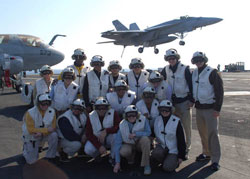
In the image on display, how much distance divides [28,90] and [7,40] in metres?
6.55

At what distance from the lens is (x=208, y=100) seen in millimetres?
5270

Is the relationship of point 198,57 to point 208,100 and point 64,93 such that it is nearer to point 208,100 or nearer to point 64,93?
point 208,100

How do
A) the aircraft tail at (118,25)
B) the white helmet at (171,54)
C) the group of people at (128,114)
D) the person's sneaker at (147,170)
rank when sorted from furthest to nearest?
the aircraft tail at (118,25) < the white helmet at (171,54) < the group of people at (128,114) < the person's sneaker at (147,170)

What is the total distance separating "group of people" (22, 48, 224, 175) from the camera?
4.98 meters

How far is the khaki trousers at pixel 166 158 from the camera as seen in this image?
Answer: 187 inches

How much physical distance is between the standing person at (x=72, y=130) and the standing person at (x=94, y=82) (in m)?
0.58

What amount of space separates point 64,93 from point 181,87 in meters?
2.66

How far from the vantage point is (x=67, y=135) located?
5.33m

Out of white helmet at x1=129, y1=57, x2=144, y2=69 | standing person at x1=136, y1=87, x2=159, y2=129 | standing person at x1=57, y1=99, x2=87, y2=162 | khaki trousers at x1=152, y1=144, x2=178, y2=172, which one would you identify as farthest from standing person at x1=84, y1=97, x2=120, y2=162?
white helmet at x1=129, y1=57, x2=144, y2=69

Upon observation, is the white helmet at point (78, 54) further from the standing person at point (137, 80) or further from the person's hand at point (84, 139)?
the person's hand at point (84, 139)

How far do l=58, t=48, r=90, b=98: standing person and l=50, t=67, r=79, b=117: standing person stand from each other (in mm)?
341

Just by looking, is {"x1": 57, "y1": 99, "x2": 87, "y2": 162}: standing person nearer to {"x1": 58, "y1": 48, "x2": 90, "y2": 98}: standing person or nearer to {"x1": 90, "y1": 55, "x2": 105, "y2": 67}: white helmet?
{"x1": 58, "y1": 48, "x2": 90, "y2": 98}: standing person

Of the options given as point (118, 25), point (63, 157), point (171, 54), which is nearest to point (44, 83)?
point (63, 157)

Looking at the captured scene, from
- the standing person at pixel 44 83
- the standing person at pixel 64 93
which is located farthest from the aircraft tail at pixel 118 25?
the standing person at pixel 64 93
